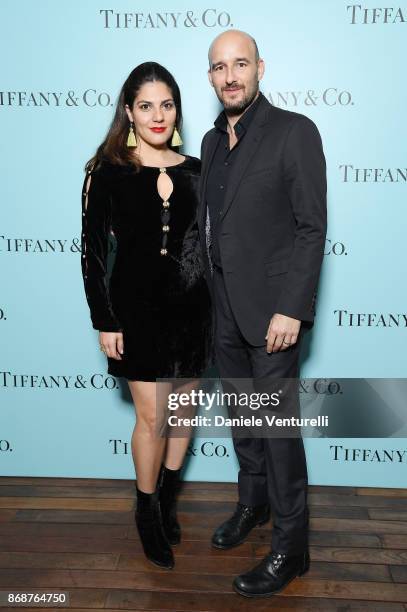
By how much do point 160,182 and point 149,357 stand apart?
57 centimetres

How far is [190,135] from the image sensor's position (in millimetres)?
2469

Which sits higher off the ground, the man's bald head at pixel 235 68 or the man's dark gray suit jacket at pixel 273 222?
the man's bald head at pixel 235 68

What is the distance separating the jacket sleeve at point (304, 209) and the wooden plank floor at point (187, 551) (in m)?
0.90

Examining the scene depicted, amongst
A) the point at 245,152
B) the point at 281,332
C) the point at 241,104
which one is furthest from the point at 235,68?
the point at 281,332

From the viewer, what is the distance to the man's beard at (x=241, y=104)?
1.91m

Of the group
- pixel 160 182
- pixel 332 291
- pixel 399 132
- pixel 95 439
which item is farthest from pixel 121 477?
pixel 399 132

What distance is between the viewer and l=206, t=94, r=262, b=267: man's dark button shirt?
1.93 metres

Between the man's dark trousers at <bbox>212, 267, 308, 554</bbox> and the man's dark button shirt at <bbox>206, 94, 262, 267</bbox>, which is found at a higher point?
the man's dark button shirt at <bbox>206, 94, 262, 267</bbox>

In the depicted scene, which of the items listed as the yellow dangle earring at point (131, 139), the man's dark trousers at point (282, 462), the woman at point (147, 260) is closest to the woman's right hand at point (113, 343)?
the woman at point (147, 260)

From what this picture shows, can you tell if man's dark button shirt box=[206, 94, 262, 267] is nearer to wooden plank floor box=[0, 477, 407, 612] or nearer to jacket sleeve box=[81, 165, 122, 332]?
jacket sleeve box=[81, 165, 122, 332]

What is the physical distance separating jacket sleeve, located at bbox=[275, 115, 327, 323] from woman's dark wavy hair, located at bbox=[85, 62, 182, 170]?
1.54ft

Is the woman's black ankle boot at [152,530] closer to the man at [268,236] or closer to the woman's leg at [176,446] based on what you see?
the woman's leg at [176,446]

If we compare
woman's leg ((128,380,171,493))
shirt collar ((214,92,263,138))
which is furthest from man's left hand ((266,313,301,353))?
shirt collar ((214,92,263,138))

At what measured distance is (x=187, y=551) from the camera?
2189 millimetres
